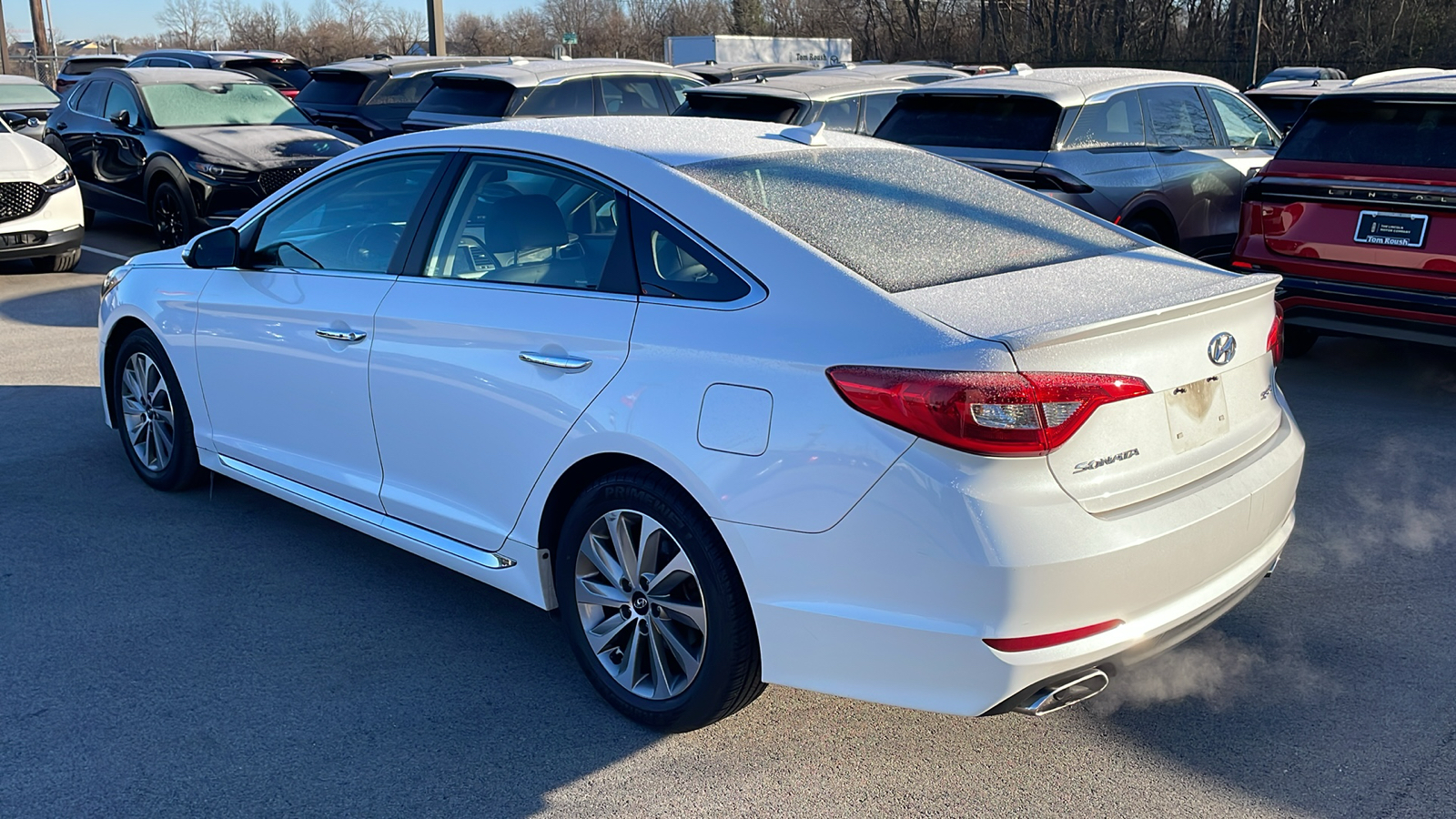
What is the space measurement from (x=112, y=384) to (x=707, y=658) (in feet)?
12.0

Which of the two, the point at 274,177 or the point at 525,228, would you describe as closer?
the point at 525,228

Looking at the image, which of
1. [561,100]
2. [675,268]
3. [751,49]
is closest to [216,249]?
[675,268]

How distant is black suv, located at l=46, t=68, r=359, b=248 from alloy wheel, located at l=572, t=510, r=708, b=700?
881cm

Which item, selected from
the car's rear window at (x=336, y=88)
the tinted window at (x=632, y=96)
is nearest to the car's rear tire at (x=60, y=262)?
the car's rear window at (x=336, y=88)

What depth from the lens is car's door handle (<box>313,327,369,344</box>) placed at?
4.00 meters

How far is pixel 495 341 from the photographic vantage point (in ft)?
11.6

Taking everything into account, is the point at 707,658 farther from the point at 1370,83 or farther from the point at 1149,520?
the point at 1370,83

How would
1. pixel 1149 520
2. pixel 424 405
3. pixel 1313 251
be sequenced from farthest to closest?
1. pixel 1313 251
2. pixel 424 405
3. pixel 1149 520

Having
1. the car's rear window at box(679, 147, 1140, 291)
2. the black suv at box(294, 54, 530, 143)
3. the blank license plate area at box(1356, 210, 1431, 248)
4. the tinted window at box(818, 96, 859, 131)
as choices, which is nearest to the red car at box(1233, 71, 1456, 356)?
the blank license plate area at box(1356, 210, 1431, 248)

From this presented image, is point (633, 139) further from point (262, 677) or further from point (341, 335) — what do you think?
point (262, 677)

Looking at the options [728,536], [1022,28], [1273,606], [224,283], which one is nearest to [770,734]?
[728,536]

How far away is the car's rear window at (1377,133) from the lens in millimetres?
6301

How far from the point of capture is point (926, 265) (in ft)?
10.6

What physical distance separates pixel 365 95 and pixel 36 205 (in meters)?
5.09
